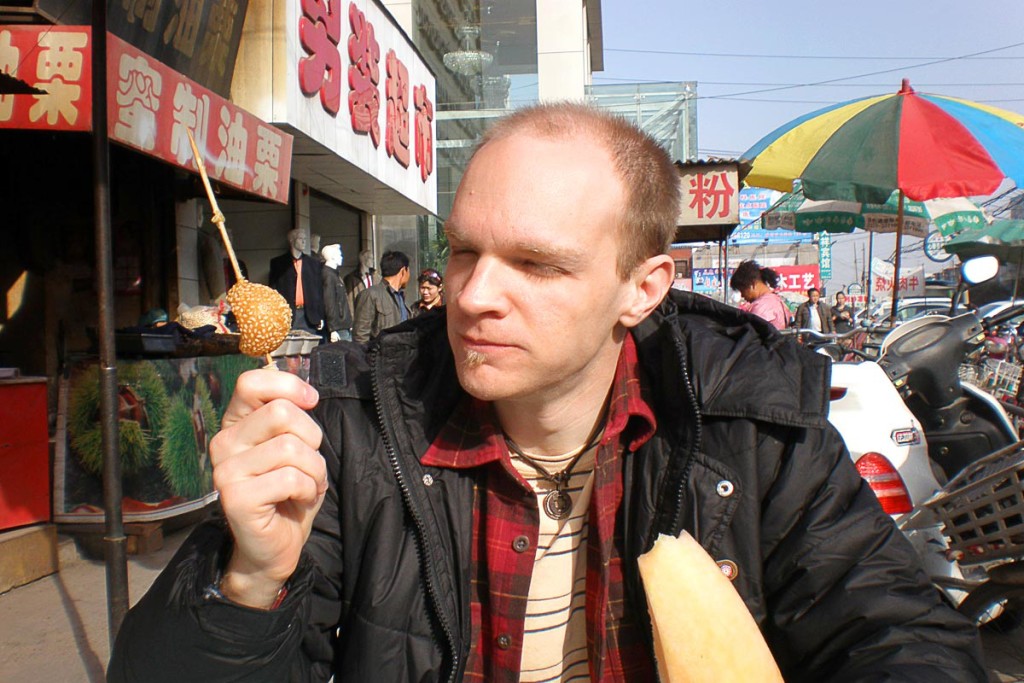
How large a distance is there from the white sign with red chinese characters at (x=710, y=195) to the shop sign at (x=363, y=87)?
462cm

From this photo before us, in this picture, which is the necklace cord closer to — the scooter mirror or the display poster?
the display poster

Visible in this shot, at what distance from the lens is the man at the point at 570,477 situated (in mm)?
1630

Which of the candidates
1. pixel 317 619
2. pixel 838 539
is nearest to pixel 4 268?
pixel 317 619

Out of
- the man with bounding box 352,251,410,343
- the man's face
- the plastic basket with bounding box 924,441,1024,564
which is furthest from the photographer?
the man with bounding box 352,251,410,343

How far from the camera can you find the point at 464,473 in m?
1.78

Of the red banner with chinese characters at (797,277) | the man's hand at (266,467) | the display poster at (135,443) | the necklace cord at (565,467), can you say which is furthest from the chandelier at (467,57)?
the red banner with chinese characters at (797,277)

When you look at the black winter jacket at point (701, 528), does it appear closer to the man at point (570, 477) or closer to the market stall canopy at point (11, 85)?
the man at point (570, 477)

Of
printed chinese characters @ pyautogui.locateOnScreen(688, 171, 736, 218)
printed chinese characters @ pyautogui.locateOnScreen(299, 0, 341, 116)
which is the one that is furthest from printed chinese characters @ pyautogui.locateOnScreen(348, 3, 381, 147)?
printed chinese characters @ pyautogui.locateOnScreen(688, 171, 736, 218)

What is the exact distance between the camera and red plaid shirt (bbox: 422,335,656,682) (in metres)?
1.70

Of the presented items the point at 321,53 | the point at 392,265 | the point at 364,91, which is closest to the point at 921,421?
the point at 392,265

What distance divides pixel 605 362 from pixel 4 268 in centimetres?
734

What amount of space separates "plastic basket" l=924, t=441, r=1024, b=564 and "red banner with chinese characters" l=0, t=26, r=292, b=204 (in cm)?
459

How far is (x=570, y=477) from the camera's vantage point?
73.9 inches

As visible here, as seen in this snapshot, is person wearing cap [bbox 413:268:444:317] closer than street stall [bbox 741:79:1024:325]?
No
